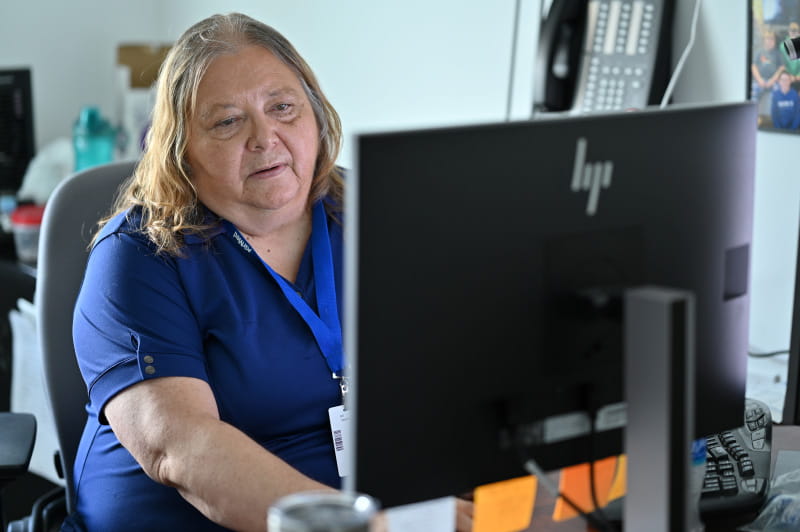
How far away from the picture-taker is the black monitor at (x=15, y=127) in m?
3.08

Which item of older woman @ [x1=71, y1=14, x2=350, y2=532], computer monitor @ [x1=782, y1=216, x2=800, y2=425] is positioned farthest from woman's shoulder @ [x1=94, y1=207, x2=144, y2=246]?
computer monitor @ [x1=782, y1=216, x2=800, y2=425]

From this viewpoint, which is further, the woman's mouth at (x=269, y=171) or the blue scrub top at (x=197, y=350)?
the woman's mouth at (x=269, y=171)

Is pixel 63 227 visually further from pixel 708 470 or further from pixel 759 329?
pixel 759 329

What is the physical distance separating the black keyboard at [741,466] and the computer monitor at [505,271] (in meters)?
0.29

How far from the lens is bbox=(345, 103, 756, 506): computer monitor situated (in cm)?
85

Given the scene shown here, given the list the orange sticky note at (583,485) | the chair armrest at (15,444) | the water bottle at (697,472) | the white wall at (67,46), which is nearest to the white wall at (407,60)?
the white wall at (67,46)

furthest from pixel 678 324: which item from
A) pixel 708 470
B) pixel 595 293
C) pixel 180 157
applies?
pixel 180 157

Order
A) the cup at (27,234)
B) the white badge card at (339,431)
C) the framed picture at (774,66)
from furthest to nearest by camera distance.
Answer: the cup at (27,234) < the framed picture at (774,66) < the white badge card at (339,431)

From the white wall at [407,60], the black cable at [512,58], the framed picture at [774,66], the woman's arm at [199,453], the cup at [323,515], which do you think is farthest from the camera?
the black cable at [512,58]

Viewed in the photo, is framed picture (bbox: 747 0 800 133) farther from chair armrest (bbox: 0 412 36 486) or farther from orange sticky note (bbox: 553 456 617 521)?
chair armrest (bbox: 0 412 36 486)

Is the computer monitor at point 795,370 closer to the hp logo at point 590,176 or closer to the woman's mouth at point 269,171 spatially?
the hp logo at point 590,176

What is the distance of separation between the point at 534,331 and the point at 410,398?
0.13m

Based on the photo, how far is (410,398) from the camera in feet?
2.90

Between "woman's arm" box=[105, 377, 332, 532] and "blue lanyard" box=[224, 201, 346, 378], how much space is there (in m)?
0.19
